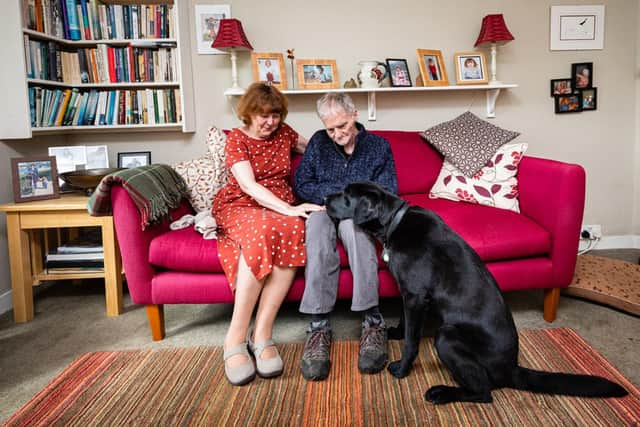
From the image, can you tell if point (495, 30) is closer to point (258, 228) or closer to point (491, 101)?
point (491, 101)

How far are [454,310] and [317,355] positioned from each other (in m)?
0.54

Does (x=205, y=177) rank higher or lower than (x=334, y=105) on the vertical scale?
lower

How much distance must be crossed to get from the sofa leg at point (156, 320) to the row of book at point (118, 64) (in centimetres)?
149

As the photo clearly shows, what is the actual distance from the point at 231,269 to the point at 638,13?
10.1ft

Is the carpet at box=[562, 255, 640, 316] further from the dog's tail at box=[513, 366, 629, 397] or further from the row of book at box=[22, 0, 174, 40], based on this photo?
the row of book at box=[22, 0, 174, 40]

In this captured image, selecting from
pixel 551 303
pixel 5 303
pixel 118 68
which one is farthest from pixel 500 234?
pixel 5 303

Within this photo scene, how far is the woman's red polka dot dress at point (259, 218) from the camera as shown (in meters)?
1.72

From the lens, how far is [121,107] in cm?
284

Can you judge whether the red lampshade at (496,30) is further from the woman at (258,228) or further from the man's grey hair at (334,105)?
the woman at (258,228)

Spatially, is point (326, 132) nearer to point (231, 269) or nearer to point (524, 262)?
point (231, 269)

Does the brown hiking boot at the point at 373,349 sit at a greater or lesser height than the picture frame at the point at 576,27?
lesser

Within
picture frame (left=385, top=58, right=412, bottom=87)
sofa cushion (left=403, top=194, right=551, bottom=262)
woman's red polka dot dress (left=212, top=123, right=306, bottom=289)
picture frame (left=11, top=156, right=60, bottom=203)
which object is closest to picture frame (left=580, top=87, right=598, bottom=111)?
picture frame (left=385, top=58, right=412, bottom=87)

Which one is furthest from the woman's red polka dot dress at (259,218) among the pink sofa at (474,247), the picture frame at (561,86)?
the picture frame at (561,86)

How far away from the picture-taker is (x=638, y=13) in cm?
305
